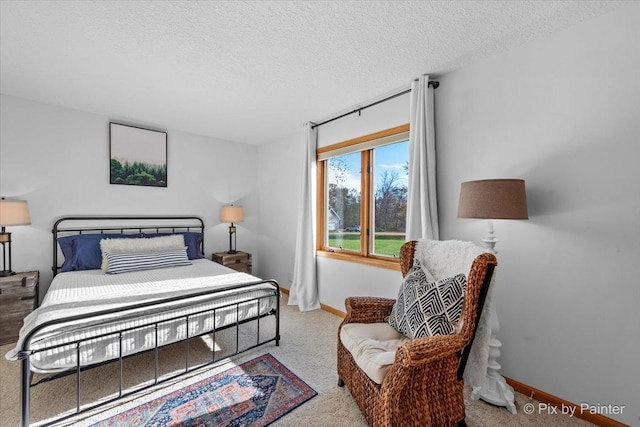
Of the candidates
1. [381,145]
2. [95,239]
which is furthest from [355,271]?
[95,239]

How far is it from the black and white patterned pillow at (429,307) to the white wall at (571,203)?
2.73ft

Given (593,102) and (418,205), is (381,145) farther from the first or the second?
(593,102)

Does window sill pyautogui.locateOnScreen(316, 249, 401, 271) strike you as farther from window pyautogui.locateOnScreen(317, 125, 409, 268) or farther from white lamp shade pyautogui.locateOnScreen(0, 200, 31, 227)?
white lamp shade pyautogui.locateOnScreen(0, 200, 31, 227)

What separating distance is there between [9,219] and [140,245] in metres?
1.16

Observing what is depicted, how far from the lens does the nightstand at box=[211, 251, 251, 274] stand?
423cm

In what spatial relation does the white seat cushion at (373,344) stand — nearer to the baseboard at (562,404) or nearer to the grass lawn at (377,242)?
the baseboard at (562,404)

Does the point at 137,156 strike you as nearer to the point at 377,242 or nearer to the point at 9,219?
the point at 9,219

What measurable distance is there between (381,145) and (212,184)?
2.92m

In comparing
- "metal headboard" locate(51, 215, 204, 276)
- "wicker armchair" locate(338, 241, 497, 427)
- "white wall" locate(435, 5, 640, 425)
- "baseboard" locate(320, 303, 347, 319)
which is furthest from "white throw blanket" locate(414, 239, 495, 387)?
"metal headboard" locate(51, 215, 204, 276)

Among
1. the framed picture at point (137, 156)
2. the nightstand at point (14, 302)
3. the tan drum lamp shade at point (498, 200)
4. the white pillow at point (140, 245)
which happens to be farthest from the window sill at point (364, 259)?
the nightstand at point (14, 302)

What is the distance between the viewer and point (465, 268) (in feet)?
5.96

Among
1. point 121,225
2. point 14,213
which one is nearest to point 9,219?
point 14,213

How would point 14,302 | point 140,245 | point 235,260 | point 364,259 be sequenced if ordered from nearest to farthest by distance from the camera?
point 14,302 → point 364,259 → point 140,245 → point 235,260

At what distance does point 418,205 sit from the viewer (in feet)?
8.61
